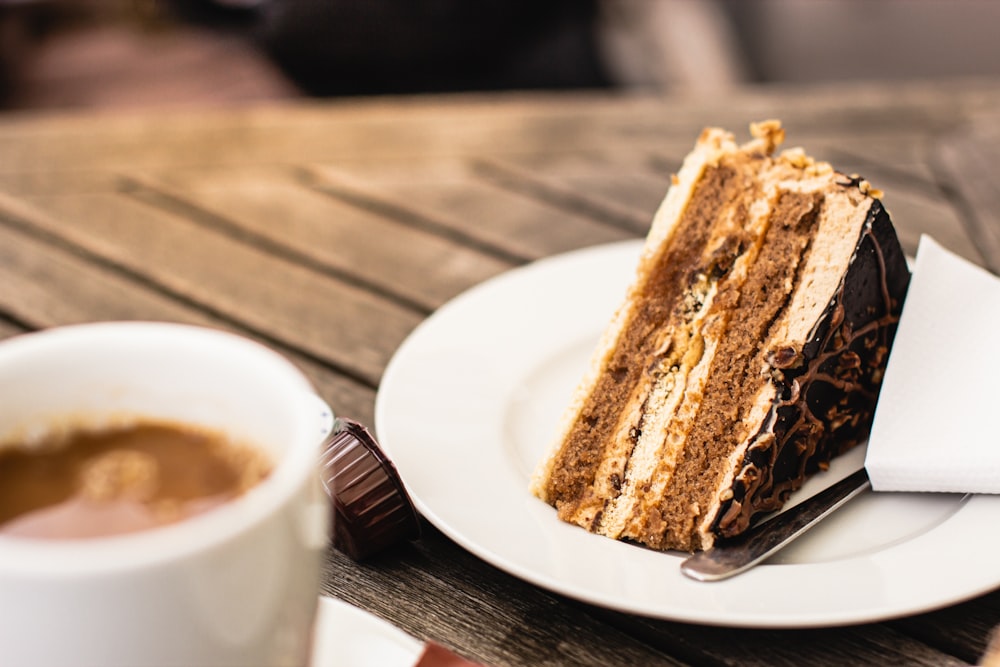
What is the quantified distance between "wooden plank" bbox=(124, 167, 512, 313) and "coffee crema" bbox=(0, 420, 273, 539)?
93 centimetres

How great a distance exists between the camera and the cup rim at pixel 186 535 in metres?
0.60

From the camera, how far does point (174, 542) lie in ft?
2.00

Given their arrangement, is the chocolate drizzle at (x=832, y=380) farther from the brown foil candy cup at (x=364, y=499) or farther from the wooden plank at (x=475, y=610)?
the brown foil candy cup at (x=364, y=499)

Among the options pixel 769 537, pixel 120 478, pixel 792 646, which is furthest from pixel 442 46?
pixel 120 478

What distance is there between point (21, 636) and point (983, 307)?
1089 mm

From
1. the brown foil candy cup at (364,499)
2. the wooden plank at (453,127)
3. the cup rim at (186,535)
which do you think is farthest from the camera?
the wooden plank at (453,127)

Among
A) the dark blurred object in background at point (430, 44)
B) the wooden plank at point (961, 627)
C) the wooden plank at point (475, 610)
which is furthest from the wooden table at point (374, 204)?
the dark blurred object in background at point (430, 44)

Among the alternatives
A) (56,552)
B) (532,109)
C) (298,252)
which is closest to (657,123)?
(532,109)

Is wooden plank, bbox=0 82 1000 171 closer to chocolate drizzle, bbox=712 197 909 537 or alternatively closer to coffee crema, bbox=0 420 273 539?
chocolate drizzle, bbox=712 197 909 537

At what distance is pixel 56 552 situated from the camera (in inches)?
23.5

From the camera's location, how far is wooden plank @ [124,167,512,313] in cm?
172

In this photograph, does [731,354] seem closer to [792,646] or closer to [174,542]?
[792,646]

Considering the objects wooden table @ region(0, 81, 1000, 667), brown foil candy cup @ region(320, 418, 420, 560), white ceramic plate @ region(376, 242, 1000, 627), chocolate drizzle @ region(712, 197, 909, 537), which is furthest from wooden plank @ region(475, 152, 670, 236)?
brown foil candy cup @ region(320, 418, 420, 560)

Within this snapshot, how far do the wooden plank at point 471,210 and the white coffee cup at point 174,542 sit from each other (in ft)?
3.60
